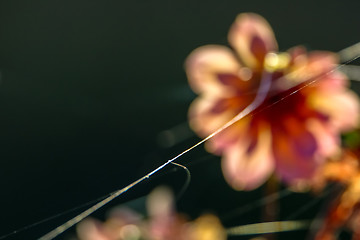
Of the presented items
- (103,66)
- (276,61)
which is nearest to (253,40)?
(276,61)

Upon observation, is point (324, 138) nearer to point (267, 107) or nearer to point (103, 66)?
point (267, 107)

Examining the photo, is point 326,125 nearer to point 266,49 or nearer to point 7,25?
point 266,49

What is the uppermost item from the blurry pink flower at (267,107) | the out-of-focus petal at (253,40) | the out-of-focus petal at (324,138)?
the out-of-focus petal at (253,40)

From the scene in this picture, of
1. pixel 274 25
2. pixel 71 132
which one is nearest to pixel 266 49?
pixel 71 132

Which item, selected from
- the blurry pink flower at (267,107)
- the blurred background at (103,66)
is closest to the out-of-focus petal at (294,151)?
the blurry pink flower at (267,107)

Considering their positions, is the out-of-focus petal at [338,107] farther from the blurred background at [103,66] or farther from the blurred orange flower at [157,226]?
the blurred background at [103,66]

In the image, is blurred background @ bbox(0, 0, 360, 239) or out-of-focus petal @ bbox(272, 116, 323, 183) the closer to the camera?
out-of-focus petal @ bbox(272, 116, 323, 183)

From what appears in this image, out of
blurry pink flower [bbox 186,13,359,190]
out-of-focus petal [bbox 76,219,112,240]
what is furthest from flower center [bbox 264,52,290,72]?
out-of-focus petal [bbox 76,219,112,240]

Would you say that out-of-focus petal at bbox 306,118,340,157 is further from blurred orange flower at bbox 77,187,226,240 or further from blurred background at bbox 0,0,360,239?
blurred background at bbox 0,0,360,239
